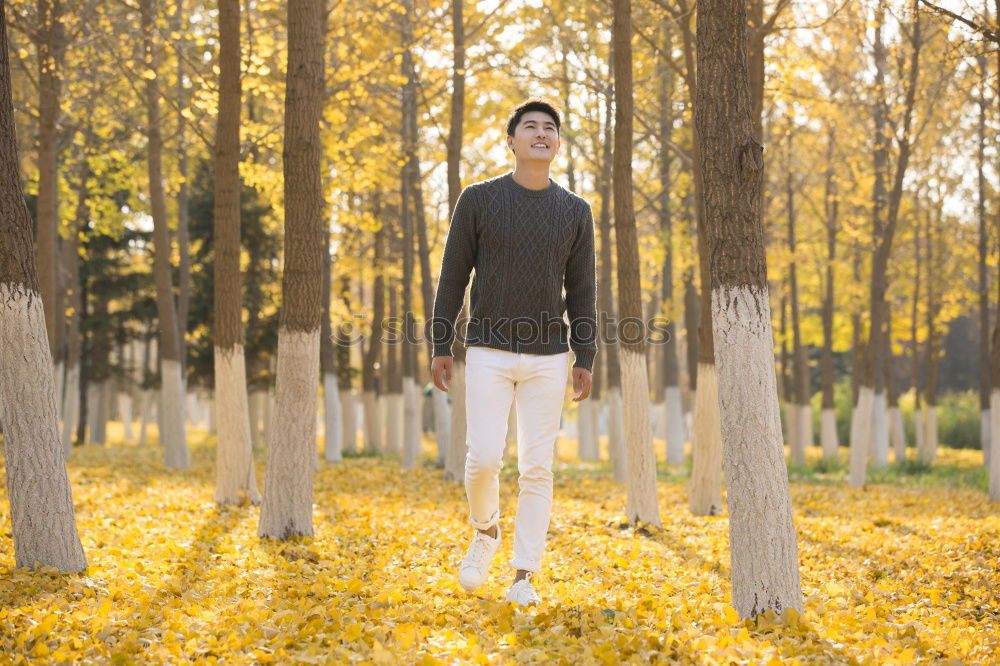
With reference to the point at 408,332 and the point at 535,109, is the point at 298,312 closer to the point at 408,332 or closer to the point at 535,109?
the point at 535,109

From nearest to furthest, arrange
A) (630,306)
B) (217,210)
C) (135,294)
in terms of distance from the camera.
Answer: (630,306), (217,210), (135,294)

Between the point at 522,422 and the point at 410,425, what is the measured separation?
12.6 metres

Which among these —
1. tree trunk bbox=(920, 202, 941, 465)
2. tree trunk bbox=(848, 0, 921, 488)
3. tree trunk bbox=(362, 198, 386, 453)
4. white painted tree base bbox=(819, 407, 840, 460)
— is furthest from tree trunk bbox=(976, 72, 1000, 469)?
tree trunk bbox=(362, 198, 386, 453)

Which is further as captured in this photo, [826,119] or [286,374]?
[826,119]

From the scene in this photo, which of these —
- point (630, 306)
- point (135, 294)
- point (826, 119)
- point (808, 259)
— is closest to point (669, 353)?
point (808, 259)

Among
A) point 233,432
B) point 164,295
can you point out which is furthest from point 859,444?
point 164,295

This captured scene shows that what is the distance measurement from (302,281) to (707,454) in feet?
16.3

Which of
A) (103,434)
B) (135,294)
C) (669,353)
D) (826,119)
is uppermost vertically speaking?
(826,119)

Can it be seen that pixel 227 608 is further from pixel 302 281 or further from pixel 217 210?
pixel 217 210

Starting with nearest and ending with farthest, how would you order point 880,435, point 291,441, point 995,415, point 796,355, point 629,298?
point 291,441 < point 629,298 < point 995,415 < point 796,355 < point 880,435

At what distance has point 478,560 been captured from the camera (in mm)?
5055

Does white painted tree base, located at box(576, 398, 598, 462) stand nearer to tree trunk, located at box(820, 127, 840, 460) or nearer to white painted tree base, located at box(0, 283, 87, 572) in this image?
tree trunk, located at box(820, 127, 840, 460)

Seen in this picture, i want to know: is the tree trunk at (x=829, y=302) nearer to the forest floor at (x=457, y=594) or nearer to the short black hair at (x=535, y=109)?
the forest floor at (x=457, y=594)

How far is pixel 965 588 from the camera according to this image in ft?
19.7
